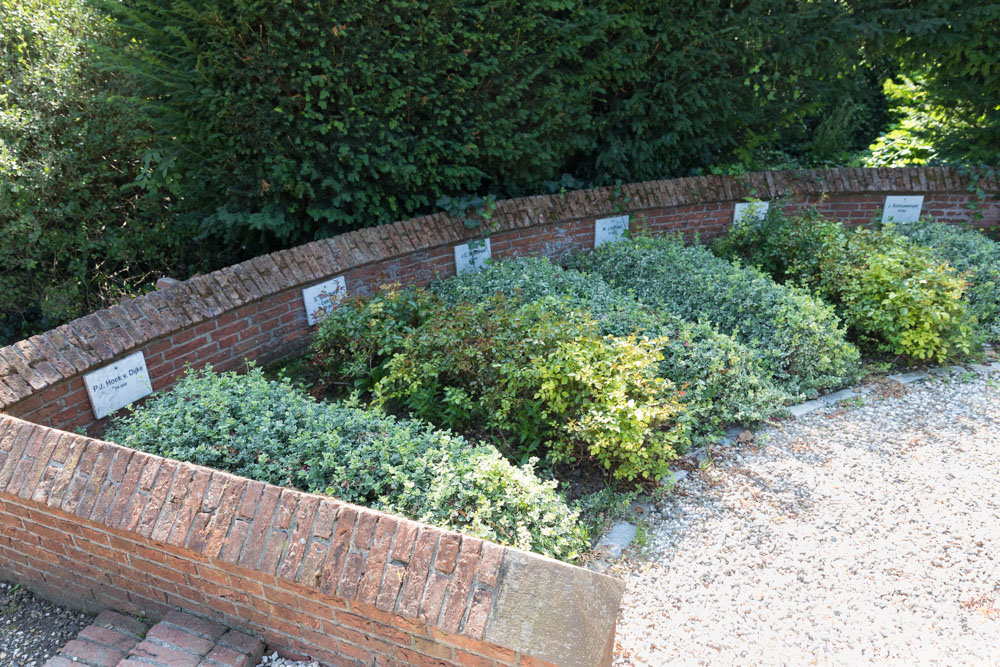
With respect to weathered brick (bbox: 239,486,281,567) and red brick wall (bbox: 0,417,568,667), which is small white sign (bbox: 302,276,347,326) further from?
weathered brick (bbox: 239,486,281,567)

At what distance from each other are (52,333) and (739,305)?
15.8 ft

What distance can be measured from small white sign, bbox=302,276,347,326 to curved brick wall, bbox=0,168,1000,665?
1.78 feet

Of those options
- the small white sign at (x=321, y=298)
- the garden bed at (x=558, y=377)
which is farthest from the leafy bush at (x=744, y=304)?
the small white sign at (x=321, y=298)

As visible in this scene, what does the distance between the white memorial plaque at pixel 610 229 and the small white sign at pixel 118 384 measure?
15.0ft

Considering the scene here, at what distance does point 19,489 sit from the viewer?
9.30 feet

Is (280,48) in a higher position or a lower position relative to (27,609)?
higher

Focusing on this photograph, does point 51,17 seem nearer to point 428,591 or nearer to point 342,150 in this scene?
point 342,150

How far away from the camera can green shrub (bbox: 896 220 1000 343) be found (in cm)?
575

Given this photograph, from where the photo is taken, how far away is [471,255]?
621cm

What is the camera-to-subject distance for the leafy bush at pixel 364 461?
2.89 metres

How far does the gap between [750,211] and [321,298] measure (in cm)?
473

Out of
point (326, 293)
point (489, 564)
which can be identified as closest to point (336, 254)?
point (326, 293)

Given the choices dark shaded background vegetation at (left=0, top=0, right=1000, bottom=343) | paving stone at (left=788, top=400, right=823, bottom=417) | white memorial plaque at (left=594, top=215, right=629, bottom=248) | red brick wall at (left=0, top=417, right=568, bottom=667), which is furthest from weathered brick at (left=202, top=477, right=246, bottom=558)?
white memorial plaque at (left=594, top=215, right=629, bottom=248)

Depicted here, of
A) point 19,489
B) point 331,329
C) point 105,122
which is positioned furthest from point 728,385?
point 105,122
